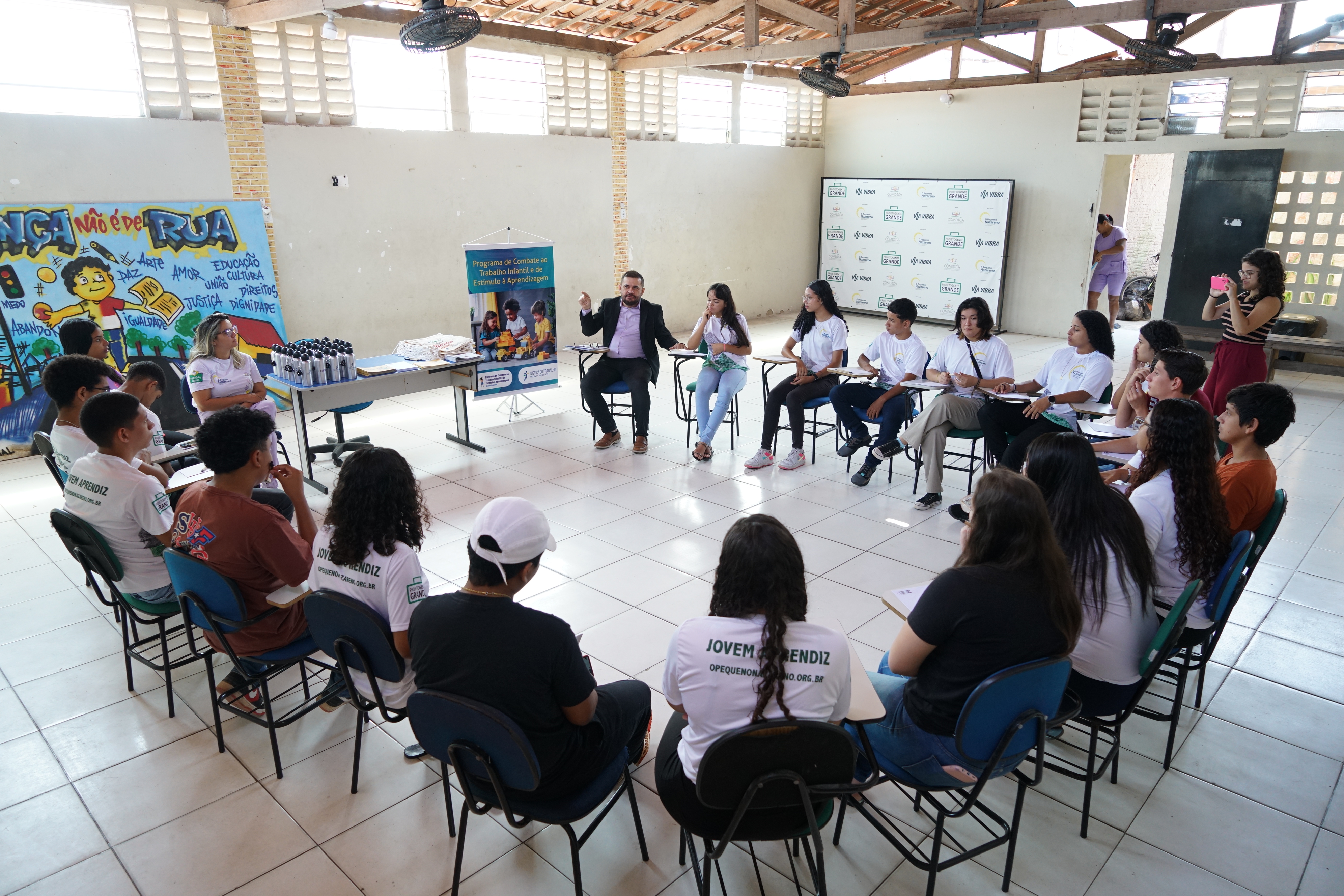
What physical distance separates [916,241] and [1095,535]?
1009 centimetres

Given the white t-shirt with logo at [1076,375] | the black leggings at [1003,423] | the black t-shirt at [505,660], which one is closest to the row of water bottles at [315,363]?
the black t-shirt at [505,660]

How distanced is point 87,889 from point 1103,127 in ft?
38.2

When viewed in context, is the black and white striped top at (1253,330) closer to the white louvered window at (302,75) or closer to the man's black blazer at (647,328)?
the man's black blazer at (647,328)

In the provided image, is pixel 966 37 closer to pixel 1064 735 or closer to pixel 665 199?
pixel 665 199

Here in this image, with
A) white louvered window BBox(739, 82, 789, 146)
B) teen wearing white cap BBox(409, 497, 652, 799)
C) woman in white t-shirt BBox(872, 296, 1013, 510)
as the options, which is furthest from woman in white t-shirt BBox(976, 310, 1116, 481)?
white louvered window BBox(739, 82, 789, 146)

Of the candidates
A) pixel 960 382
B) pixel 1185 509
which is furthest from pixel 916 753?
pixel 960 382

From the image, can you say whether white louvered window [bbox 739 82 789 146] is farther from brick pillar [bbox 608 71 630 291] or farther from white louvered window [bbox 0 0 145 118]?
white louvered window [bbox 0 0 145 118]

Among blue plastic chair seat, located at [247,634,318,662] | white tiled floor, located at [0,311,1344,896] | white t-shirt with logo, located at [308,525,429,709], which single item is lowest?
white tiled floor, located at [0,311,1344,896]

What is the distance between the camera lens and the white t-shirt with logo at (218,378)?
16.1 ft

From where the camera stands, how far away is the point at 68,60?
6.26m

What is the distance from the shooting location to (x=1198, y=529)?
2.61 meters

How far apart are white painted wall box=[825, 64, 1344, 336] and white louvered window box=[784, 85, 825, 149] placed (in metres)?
0.66

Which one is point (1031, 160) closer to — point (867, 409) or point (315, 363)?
point (867, 409)

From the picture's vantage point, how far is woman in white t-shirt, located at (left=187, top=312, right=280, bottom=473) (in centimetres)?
489
